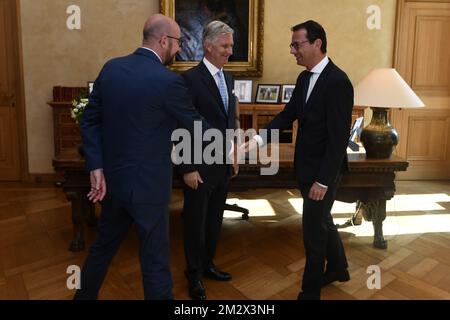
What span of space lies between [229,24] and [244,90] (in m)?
0.80

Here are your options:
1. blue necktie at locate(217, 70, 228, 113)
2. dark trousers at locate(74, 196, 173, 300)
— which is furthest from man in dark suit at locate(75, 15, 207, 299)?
blue necktie at locate(217, 70, 228, 113)

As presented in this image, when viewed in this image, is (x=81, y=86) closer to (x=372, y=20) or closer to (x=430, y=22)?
(x=372, y=20)

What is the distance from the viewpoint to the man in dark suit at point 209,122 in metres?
2.47

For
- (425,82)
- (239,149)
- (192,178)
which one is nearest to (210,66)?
(239,149)

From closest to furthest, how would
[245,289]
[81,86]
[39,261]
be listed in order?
[245,289] < [39,261] < [81,86]

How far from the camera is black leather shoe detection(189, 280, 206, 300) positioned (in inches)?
102

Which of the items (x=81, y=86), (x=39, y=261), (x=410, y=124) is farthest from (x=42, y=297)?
(x=410, y=124)

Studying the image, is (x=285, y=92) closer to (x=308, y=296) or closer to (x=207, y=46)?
(x=207, y=46)

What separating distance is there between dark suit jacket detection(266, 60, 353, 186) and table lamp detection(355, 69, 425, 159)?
1.02 metres

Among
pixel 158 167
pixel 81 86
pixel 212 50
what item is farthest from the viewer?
pixel 81 86

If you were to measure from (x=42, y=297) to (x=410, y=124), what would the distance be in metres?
4.76

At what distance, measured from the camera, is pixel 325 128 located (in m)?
2.31

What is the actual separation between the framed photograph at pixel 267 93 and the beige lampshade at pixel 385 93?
220 centimetres
